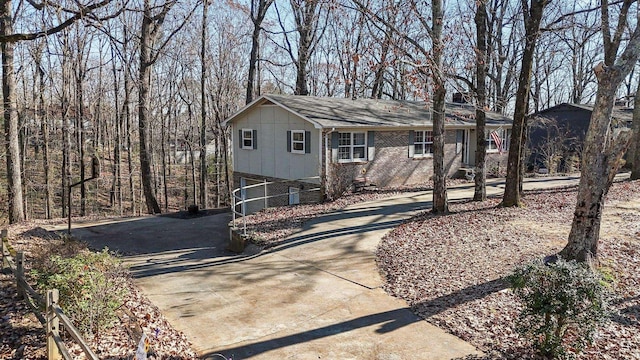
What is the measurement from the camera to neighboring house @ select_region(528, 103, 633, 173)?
29266 millimetres

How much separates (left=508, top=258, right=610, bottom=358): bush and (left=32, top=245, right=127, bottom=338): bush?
537 cm

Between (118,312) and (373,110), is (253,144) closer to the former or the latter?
(373,110)

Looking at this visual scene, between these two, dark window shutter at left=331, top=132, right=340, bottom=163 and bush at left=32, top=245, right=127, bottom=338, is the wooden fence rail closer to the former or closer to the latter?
bush at left=32, top=245, right=127, bottom=338

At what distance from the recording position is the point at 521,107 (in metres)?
13.7

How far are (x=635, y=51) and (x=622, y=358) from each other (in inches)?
212

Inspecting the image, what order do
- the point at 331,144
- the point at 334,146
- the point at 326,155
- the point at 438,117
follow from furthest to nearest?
1. the point at 334,146
2. the point at 331,144
3. the point at 326,155
4. the point at 438,117

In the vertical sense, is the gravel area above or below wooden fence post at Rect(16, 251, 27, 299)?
below

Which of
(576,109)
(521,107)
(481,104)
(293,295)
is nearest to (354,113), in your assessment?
(481,104)

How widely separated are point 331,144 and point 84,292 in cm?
1382

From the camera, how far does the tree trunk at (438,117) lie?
1273 cm

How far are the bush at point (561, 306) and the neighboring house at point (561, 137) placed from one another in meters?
24.7

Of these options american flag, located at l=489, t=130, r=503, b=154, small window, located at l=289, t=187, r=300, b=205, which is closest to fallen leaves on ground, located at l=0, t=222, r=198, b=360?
small window, located at l=289, t=187, r=300, b=205

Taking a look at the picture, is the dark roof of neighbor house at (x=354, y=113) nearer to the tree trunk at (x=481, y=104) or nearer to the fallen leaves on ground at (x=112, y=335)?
the tree trunk at (x=481, y=104)

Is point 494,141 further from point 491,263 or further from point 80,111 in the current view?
point 80,111
